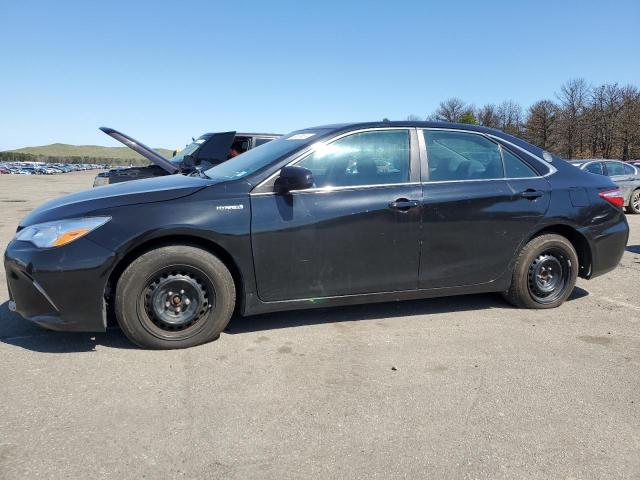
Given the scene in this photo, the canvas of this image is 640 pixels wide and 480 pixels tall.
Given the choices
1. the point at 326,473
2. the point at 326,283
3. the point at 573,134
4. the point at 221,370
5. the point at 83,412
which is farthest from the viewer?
the point at 573,134

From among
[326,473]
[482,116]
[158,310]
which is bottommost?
[326,473]

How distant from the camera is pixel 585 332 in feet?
13.2

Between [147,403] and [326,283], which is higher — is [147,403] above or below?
below

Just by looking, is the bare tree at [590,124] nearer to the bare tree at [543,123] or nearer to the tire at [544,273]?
the bare tree at [543,123]

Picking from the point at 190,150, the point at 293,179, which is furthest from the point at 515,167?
the point at 190,150

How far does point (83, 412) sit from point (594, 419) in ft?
9.15

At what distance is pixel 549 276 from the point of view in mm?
4520

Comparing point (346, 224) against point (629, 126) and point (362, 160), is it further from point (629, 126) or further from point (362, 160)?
point (629, 126)

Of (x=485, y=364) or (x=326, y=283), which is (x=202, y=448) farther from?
(x=485, y=364)

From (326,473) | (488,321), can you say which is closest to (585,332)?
(488,321)

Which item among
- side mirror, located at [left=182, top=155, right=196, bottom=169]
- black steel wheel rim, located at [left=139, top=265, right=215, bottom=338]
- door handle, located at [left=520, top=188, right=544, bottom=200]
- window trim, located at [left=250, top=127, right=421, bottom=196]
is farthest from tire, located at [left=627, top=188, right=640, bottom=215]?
black steel wheel rim, located at [left=139, top=265, right=215, bottom=338]

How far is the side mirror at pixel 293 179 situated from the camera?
3.56 metres

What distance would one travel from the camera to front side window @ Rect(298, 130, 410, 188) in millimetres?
3848

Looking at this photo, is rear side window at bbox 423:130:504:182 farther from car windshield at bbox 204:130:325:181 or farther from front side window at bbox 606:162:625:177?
front side window at bbox 606:162:625:177
